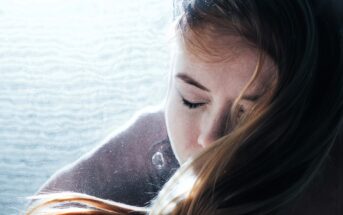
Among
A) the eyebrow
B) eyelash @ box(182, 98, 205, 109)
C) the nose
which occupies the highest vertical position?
the eyebrow

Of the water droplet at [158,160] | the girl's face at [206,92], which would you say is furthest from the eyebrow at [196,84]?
the water droplet at [158,160]

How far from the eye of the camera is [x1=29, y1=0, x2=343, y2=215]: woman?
0.60 metres

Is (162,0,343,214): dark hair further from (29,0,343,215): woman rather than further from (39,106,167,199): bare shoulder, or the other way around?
(39,106,167,199): bare shoulder

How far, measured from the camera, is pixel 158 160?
27.7 inches

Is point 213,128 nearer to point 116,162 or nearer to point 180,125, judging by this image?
point 180,125

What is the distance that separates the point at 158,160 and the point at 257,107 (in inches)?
6.2

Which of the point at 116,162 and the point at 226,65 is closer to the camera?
the point at 226,65

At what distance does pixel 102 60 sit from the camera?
2.27 ft

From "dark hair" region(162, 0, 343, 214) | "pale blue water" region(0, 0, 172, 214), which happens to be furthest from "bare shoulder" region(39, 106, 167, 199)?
"dark hair" region(162, 0, 343, 214)

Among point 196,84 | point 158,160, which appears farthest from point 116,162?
point 196,84

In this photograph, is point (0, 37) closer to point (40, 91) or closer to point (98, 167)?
point (40, 91)

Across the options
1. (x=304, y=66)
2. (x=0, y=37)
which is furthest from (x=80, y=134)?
(x=304, y=66)

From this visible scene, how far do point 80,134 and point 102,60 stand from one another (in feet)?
0.32

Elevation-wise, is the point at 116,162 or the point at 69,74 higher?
the point at 69,74
